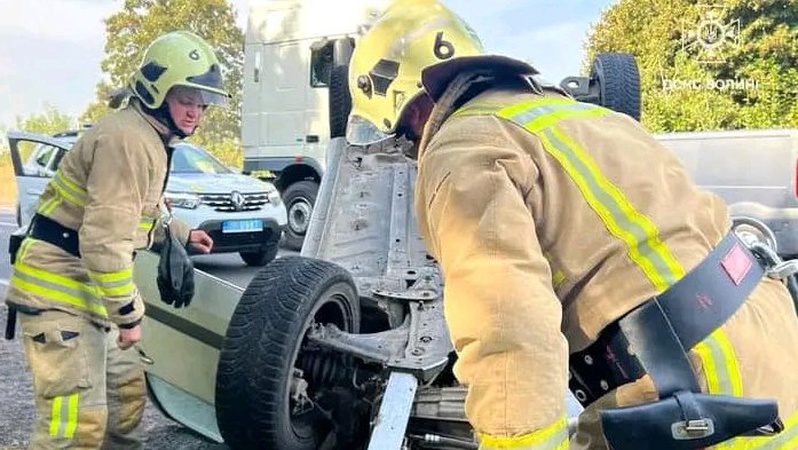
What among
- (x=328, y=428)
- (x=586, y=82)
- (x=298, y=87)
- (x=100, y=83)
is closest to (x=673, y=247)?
(x=328, y=428)

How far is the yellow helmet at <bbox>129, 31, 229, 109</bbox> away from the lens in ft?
11.1

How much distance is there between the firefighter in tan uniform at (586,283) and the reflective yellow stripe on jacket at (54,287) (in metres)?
2.06

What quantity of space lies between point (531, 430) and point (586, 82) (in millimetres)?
4341

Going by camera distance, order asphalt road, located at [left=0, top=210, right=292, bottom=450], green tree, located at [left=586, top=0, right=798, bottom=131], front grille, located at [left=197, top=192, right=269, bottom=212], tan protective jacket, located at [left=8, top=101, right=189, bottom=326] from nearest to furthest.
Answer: tan protective jacket, located at [left=8, top=101, right=189, bottom=326]
asphalt road, located at [left=0, top=210, right=292, bottom=450]
front grille, located at [left=197, top=192, right=269, bottom=212]
green tree, located at [left=586, top=0, right=798, bottom=131]

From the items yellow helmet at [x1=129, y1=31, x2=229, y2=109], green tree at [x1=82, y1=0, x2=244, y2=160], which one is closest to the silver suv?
yellow helmet at [x1=129, y1=31, x2=229, y2=109]

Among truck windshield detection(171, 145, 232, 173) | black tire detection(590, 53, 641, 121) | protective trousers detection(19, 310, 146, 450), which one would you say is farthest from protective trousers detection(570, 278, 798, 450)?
truck windshield detection(171, 145, 232, 173)

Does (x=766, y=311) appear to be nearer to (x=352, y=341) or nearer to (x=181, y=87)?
(x=352, y=341)

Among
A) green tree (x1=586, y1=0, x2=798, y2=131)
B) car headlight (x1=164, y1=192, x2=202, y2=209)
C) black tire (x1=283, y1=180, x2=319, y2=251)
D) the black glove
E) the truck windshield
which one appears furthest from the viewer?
green tree (x1=586, y1=0, x2=798, y2=131)

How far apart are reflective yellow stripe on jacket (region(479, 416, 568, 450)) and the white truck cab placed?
9.60 m

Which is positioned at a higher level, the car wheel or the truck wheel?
the truck wheel

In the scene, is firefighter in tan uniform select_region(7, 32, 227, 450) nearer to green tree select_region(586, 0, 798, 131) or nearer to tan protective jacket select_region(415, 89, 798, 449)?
tan protective jacket select_region(415, 89, 798, 449)

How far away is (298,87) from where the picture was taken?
36.8 feet

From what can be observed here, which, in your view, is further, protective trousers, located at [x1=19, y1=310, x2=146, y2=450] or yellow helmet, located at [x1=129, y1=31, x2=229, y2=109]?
yellow helmet, located at [x1=129, y1=31, x2=229, y2=109]

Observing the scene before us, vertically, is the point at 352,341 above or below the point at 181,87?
below
